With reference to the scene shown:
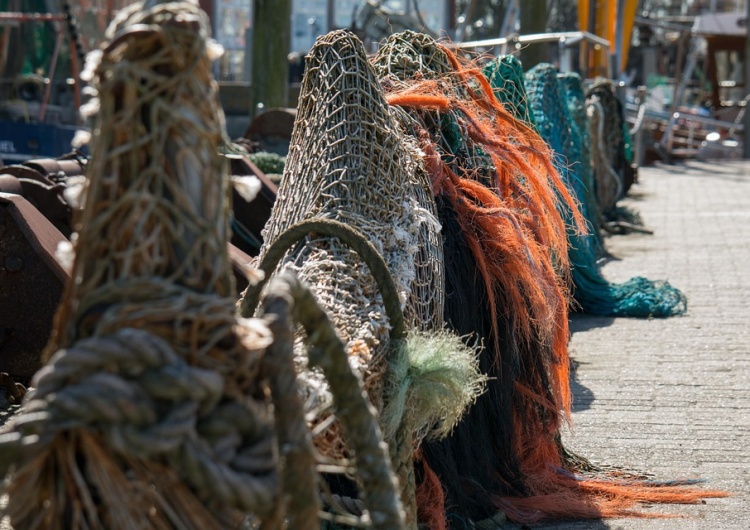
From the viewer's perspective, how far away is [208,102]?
1746 millimetres

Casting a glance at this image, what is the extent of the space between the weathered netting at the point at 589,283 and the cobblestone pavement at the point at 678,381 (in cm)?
11

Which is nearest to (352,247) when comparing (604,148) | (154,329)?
(154,329)

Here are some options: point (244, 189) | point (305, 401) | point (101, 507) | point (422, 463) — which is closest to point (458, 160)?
point (422, 463)

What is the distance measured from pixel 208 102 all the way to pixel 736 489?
3.10 m

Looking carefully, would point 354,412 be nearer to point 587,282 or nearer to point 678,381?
point 678,381

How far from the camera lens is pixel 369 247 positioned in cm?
272

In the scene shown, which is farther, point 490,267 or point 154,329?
point 490,267

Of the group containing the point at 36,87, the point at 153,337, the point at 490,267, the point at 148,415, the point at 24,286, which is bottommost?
the point at 24,286

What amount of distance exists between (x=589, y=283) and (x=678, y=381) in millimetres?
2027

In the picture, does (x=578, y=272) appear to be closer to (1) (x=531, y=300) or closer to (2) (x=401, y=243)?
(1) (x=531, y=300)

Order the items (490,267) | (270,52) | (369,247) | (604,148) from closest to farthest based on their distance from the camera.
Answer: (369,247)
(490,267)
(270,52)
(604,148)

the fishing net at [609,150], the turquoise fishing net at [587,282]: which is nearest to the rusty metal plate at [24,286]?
the turquoise fishing net at [587,282]

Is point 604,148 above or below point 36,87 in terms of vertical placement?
below

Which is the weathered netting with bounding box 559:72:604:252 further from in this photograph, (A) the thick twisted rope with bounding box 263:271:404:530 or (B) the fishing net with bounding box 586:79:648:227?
(A) the thick twisted rope with bounding box 263:271:404:530
